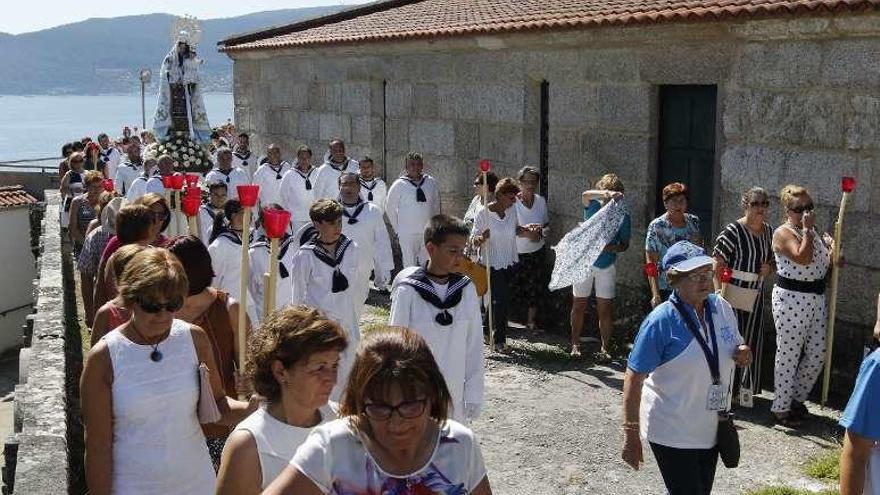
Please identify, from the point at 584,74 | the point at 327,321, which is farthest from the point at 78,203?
the point at 327,321

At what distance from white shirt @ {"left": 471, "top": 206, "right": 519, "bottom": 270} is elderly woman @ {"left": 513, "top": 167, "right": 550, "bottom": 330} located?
23cm

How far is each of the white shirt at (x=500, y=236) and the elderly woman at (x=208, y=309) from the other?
18.2 ft

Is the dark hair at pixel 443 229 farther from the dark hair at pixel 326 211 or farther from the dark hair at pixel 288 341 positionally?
the dark hair at pixel 288 341

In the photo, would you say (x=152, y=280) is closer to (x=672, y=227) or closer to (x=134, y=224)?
(x=134, y=224)

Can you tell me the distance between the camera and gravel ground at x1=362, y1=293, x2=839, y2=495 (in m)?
7.14

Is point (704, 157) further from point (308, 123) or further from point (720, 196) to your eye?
point (308, 123)

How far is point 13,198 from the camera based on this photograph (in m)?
25.8

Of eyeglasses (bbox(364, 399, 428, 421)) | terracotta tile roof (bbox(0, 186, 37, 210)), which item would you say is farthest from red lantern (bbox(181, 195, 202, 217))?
terracotta tile roof (bbox(0, 186, 37, 210))

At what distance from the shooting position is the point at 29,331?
9625 mm

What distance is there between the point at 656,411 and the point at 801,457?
266 centimetres

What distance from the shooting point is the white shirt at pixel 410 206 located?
13.1 meters

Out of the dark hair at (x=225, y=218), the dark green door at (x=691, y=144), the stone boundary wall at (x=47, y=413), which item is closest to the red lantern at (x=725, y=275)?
the dark green door at (x=691, y=144)

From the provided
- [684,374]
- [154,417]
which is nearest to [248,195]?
[154,417]

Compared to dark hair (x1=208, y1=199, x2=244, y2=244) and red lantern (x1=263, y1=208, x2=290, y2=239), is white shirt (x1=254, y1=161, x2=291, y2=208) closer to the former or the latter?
dark hair (x1=208, y1=199, x2=244, y2=244)
